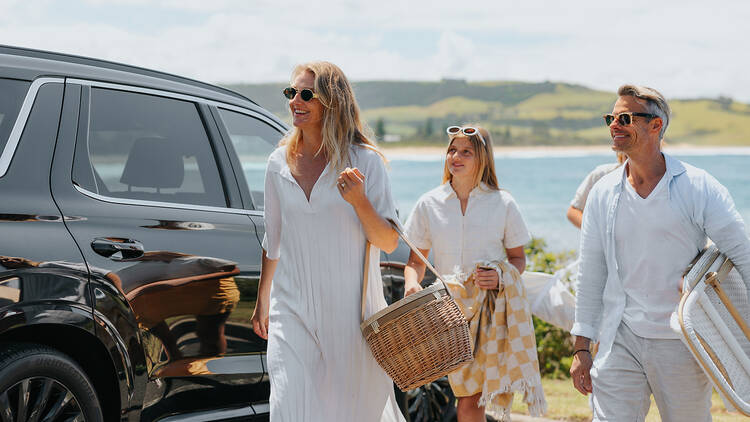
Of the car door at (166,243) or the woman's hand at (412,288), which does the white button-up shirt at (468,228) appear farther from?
the car door at (166,243)

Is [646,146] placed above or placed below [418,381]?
above

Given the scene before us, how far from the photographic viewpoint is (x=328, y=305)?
3928 millimetres

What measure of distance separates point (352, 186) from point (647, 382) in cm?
145

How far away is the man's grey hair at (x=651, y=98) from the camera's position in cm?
406

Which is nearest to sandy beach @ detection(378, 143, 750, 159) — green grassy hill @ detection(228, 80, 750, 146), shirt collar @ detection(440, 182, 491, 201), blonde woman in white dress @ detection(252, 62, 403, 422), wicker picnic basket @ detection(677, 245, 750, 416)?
green grassy hill @ detection(228, 80, 750, 146)

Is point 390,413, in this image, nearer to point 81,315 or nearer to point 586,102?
point 81,315

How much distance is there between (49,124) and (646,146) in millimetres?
2399

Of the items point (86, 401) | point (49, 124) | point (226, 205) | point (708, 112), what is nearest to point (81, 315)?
point (86, 401)

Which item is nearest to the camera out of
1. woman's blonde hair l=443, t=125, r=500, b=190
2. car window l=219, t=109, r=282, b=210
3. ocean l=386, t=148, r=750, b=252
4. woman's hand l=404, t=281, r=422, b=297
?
woman's hand l=404, t=281, r=422, b=297

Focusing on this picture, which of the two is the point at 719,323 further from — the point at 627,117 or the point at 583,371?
the point at 627,117

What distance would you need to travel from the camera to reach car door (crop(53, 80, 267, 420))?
13.0 feet

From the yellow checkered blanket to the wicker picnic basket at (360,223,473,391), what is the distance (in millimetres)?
1641

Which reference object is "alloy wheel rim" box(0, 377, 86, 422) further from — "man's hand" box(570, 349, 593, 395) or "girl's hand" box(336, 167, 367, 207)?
"man's hand" box(570, 349, 593, 395)

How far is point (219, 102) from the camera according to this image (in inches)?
194
